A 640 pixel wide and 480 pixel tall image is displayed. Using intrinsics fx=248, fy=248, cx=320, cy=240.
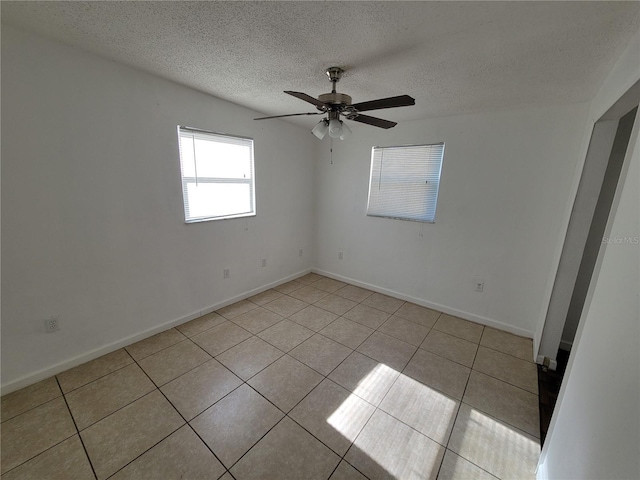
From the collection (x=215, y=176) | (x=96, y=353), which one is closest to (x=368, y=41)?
(x=215, y=176)

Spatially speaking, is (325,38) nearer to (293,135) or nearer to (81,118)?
(81,118)

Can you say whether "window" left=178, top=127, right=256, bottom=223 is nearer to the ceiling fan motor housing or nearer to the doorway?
the ceiling fan motor housing

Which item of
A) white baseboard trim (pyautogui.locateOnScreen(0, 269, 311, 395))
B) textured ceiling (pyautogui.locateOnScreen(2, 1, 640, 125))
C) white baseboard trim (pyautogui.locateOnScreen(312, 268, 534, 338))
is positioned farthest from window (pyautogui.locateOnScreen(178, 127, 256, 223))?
white baseboard trim (pyautogui.locateOnScreen(312, 268, 534, 338))

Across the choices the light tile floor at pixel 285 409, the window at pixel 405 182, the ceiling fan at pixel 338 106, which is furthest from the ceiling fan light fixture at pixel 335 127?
the light tile floor at pixel 285 409

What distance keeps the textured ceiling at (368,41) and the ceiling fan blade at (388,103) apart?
31 cm

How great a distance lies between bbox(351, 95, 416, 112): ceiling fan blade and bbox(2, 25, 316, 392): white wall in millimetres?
1746

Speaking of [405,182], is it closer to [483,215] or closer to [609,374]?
[483,215]

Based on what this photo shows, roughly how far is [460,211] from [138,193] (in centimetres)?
323

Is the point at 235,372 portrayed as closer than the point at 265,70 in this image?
No

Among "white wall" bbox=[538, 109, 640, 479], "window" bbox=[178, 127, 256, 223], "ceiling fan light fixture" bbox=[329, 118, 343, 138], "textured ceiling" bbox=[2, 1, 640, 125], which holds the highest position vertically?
"textured ceiling" bbox=[2, 1, 640, 125]

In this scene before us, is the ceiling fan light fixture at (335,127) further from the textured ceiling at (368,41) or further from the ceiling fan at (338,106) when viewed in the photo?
the textured ceiling at (368,41)

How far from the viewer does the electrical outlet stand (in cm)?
182

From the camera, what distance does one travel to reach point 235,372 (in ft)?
6.58

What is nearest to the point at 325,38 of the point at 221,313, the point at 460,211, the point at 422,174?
the point at 422,174
